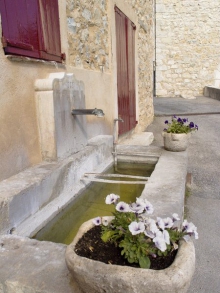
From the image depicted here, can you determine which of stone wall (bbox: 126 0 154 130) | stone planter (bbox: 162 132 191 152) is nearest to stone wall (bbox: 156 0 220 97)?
stone wall (bbox: 126 0 154 130)

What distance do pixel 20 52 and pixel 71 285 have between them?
1828 millimetres

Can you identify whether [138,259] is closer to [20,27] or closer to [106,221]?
[106,221]

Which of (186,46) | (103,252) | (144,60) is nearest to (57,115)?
(103,252)

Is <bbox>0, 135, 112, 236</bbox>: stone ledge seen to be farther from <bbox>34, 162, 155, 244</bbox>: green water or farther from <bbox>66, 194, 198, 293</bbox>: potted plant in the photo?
<bbox>66, 194, 198, 293</bbox>: potted plant

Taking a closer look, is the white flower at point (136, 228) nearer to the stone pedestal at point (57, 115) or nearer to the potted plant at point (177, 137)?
the stone pedestal at point (57, 115)

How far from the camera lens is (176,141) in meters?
3.38

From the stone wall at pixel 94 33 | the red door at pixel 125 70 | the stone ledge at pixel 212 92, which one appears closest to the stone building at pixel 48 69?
the stone wall at pixel 94 33

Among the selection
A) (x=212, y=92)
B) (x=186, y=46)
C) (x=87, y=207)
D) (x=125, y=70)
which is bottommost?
(x=87, y=207)

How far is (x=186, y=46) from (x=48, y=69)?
40.7 feet

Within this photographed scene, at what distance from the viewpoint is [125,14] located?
4.87 m

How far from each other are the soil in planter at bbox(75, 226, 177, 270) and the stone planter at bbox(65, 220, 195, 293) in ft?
0.17

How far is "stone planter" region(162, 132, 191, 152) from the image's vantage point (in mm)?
3361

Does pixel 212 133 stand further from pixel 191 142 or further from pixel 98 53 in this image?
pixel 98 53

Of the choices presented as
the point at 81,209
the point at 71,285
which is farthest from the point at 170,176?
the point at 71,285
